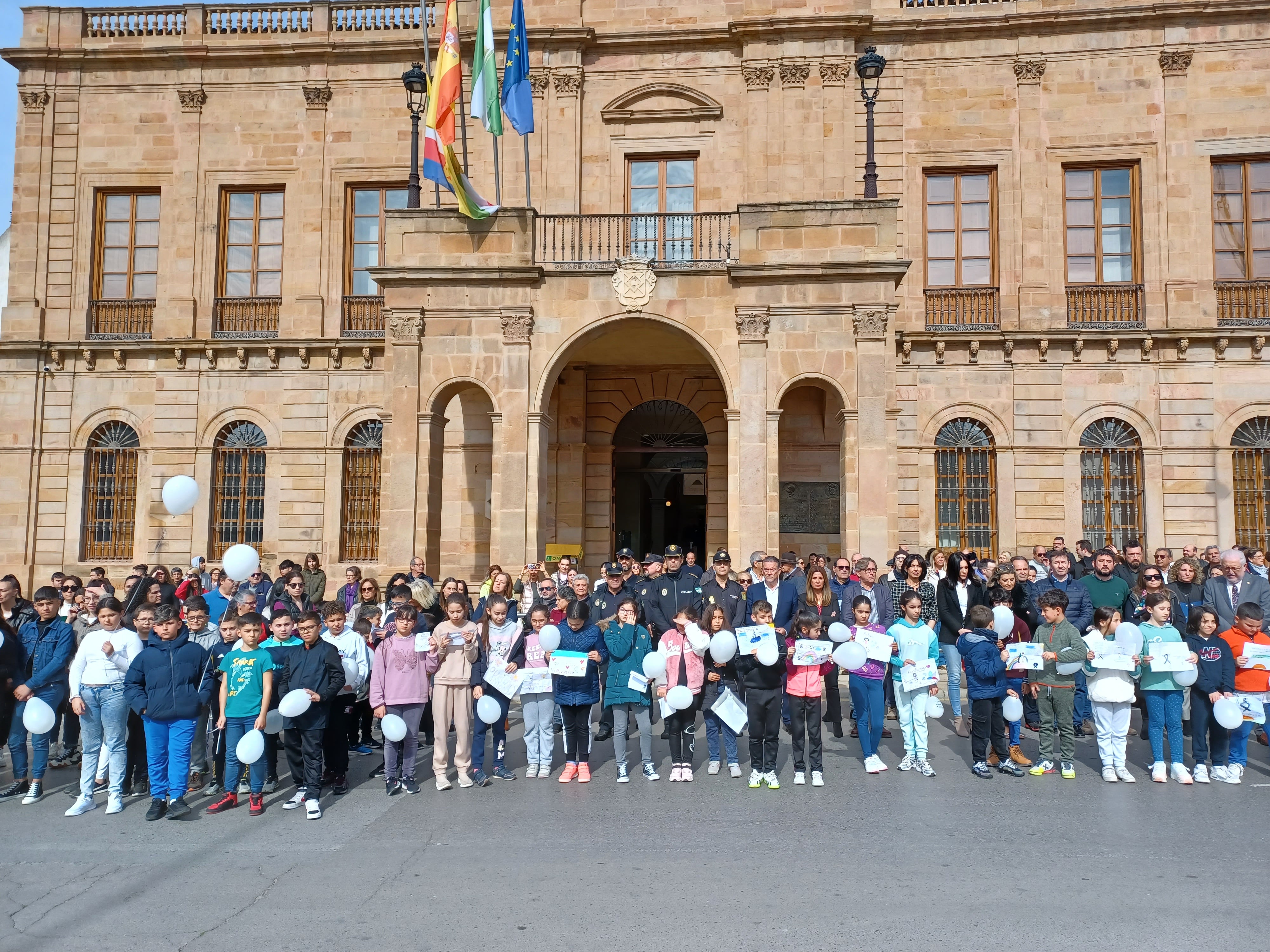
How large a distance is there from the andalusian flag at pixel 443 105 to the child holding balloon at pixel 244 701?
9.82 metres

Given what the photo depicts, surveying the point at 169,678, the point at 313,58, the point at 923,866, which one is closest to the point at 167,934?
the point at 169,678

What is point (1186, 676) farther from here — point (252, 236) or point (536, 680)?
point (252, 236)

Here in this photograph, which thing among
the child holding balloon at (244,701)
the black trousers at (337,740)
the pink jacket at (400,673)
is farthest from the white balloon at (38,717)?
the pink jacket at (400,673)

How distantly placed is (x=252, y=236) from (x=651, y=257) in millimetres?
10769

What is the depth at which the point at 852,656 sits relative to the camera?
26.3 ft

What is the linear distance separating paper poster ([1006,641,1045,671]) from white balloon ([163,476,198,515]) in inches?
514

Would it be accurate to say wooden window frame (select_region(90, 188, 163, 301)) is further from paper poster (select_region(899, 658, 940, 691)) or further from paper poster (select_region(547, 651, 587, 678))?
paper poster (select_region(899, 658, 940, 691))

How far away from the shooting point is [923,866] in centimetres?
562

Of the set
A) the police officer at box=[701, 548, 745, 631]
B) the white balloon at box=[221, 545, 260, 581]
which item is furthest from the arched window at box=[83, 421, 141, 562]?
the police officer at box=[701, 548, 745, 631]

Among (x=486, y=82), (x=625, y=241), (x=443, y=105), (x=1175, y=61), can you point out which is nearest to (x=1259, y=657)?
(x=625, y=241)

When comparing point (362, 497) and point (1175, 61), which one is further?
point (362, 497)

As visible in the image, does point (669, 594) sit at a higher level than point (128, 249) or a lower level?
lower

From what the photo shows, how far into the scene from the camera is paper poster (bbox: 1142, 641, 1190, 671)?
7.71 metres

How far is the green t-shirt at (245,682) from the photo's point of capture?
23.1ft
